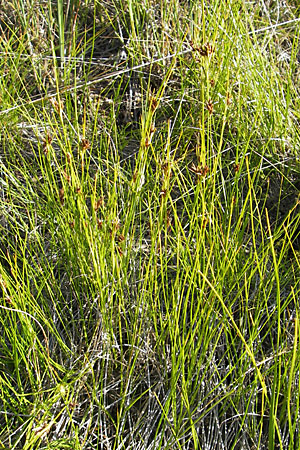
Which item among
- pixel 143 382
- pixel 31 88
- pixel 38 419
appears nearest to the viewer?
pixel 38 419

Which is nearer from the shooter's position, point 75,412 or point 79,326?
point 75,412

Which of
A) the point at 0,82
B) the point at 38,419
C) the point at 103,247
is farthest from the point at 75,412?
the point at 0,82

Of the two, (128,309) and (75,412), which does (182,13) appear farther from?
(75,412)

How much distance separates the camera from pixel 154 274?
1.19 meters

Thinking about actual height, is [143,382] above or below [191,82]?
below

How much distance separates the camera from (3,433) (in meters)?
1.17

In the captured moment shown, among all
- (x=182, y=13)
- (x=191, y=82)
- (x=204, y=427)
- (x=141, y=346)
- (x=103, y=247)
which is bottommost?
(x=204, y=427)

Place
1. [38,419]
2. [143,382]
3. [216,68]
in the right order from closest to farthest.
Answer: [38,419] < [143,382] < [216,68]

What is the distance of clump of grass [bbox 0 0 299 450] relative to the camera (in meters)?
1.09

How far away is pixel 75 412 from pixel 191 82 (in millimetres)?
1074

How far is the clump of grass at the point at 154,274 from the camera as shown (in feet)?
3.57

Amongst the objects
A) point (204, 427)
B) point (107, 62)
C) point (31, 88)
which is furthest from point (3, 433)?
point (107, 62)

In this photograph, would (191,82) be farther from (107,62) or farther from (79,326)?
(79,326)

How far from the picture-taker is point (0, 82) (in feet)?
5.35
